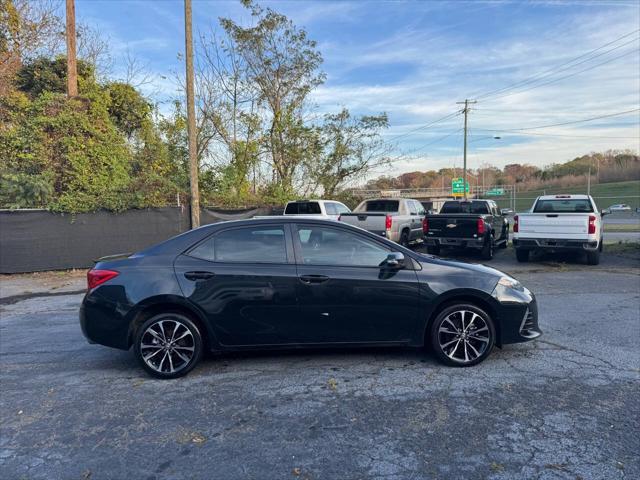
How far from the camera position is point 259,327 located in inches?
173

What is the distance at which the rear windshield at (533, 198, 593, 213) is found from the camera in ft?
38.8

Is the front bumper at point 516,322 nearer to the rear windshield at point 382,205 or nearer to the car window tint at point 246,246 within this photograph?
the car window tint at point 246,246

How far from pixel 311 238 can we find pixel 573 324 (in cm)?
411

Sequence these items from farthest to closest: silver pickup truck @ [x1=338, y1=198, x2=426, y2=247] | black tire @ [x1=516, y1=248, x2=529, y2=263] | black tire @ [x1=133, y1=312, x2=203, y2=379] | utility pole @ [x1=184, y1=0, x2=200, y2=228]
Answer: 1. silver pickup truck @ [x1=338, y1=198, x2=426, y2=247]
2. utility pole @ [x1=184, y1=0, x2=200, y2=228]
3. black tire @ [x1=516, y1=248, x2=529, y2=263]
4. black tire @ [x1=133, y1=312, x2=203, y2=379]

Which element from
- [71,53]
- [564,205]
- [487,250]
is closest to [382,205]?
[487,250]

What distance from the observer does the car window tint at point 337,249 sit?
4.52 meters

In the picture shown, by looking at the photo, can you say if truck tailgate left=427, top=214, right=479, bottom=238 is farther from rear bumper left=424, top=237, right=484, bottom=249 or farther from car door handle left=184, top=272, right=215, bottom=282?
car door handle left=184, top=272, right=215, bottom=282

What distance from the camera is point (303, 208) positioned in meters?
15.0

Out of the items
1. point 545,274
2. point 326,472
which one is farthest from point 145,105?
point 326,472

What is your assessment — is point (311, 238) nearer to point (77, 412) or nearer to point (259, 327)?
point (259, 327)

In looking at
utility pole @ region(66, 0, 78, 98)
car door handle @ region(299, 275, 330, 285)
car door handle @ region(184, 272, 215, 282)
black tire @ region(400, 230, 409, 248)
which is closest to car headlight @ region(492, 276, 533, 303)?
car door handle @ region(299, 275, 330, 285)

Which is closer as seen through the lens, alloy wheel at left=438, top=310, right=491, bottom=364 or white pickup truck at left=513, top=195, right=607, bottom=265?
alloy wheel at left=438, top=310, right=491, bottom=364

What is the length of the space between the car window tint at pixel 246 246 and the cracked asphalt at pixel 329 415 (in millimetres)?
1157

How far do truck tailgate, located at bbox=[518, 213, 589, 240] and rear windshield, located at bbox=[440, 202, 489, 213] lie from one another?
8.77 feet
